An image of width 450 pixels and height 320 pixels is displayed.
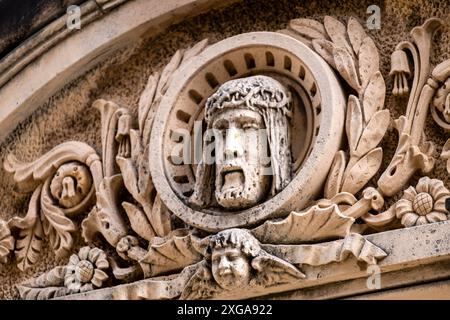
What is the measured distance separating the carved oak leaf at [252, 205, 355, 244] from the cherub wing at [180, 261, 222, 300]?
18 cm

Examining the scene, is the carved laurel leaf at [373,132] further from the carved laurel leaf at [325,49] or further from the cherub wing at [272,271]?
the cherub wing at [272,271]

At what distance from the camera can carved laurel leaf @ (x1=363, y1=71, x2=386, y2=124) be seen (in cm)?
452

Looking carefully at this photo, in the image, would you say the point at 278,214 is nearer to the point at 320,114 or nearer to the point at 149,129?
the point at 320,114

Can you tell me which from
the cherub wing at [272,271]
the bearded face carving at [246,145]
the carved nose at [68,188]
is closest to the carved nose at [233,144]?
the bearded face carving at [246,145]

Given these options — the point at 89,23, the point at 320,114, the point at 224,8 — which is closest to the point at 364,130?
the point at 320,114

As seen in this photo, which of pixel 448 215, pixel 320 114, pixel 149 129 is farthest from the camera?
pixel 149 129

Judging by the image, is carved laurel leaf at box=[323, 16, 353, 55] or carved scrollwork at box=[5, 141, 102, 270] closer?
carved laurel leaf at box=[323, 16, 353, 55]

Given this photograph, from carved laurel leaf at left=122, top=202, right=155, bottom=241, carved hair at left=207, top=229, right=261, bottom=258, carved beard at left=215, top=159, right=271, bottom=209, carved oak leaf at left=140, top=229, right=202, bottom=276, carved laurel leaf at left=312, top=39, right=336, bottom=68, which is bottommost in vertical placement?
carved hair at left=207, top=229, right=261, bottom=258

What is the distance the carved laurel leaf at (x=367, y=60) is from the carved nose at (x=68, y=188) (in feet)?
3.46

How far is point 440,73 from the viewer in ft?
14.6

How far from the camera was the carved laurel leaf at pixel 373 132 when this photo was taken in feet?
14.7

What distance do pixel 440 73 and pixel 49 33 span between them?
139 cm

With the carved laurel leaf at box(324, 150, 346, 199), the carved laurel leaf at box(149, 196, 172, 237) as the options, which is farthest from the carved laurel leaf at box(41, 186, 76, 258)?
the carved laurel leaf at box(324, 150, 346, 199)

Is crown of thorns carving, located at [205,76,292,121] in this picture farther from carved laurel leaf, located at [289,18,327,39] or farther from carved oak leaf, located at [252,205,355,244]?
carved oak leaf, located at [252,205,355,244]
